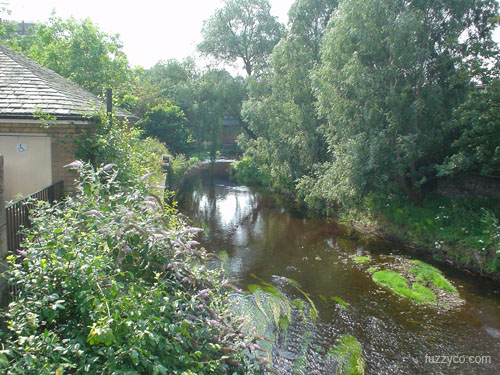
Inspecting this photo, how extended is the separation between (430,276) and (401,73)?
7175 mm

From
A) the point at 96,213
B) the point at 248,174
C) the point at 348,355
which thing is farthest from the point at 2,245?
the point at 248,174

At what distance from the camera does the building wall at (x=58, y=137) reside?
8.55m

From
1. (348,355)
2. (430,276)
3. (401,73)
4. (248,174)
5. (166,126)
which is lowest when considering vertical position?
(348,355)

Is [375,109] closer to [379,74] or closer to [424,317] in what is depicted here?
[379,74]

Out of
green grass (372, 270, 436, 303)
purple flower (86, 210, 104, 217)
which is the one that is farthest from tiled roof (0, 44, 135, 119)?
green grass (372, 270, 436, 303)

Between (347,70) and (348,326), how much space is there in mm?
9390

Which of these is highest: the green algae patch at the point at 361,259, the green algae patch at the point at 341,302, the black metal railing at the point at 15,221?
the black metal railing at the point at 15,221

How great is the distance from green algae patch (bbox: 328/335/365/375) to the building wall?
646 cm

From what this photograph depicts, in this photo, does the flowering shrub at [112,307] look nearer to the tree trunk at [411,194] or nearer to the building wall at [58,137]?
the building wall at [58,137]

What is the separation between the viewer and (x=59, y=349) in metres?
3.44

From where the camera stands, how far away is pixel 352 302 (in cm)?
958

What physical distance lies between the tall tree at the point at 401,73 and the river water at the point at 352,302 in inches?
127

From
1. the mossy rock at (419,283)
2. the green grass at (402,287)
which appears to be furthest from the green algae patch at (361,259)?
the green grass at (402,287)

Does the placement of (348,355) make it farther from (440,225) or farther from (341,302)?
(440,225)
